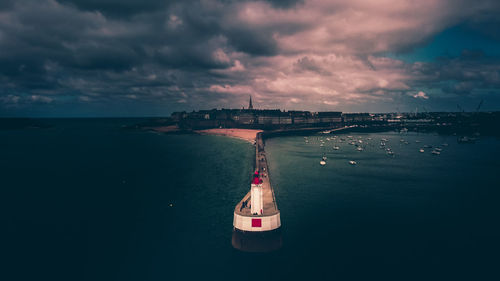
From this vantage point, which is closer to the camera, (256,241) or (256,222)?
(256,222)

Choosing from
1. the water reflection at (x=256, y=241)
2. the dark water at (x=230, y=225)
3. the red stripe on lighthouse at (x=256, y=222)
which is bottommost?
the dark water at (x=230, y=225)

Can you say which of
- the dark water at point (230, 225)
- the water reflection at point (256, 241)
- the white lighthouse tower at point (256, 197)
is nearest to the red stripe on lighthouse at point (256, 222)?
the white lighthouse tower at point (256, 197)

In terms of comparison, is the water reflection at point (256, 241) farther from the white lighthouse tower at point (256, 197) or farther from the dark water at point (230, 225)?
the white lighthouse tower at point (256, 197)

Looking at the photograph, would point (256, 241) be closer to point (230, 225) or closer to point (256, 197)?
point (256, 197)

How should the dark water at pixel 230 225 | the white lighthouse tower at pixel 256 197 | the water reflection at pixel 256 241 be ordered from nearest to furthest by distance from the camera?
the dark water at pixel 230 225
the white lighthouse tower at pixel 256 197
the water reflection at pixel 256 241

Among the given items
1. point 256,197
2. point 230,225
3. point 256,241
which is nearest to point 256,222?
point 256,241

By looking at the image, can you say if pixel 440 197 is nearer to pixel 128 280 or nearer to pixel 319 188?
pixel 319 188

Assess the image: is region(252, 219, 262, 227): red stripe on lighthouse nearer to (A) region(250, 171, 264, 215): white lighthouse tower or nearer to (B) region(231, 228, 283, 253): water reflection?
(A) region(250, 171, 264, 215): white lighthouse tower

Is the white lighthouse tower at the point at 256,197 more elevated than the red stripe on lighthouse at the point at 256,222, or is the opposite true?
the white lighthouse tower at the point at 256,197

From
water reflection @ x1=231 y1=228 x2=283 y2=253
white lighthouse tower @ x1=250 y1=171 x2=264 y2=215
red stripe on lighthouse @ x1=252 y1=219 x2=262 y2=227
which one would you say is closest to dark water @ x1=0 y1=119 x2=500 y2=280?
water reflection @ x1=231 y1=228 x2=283 y2=253
